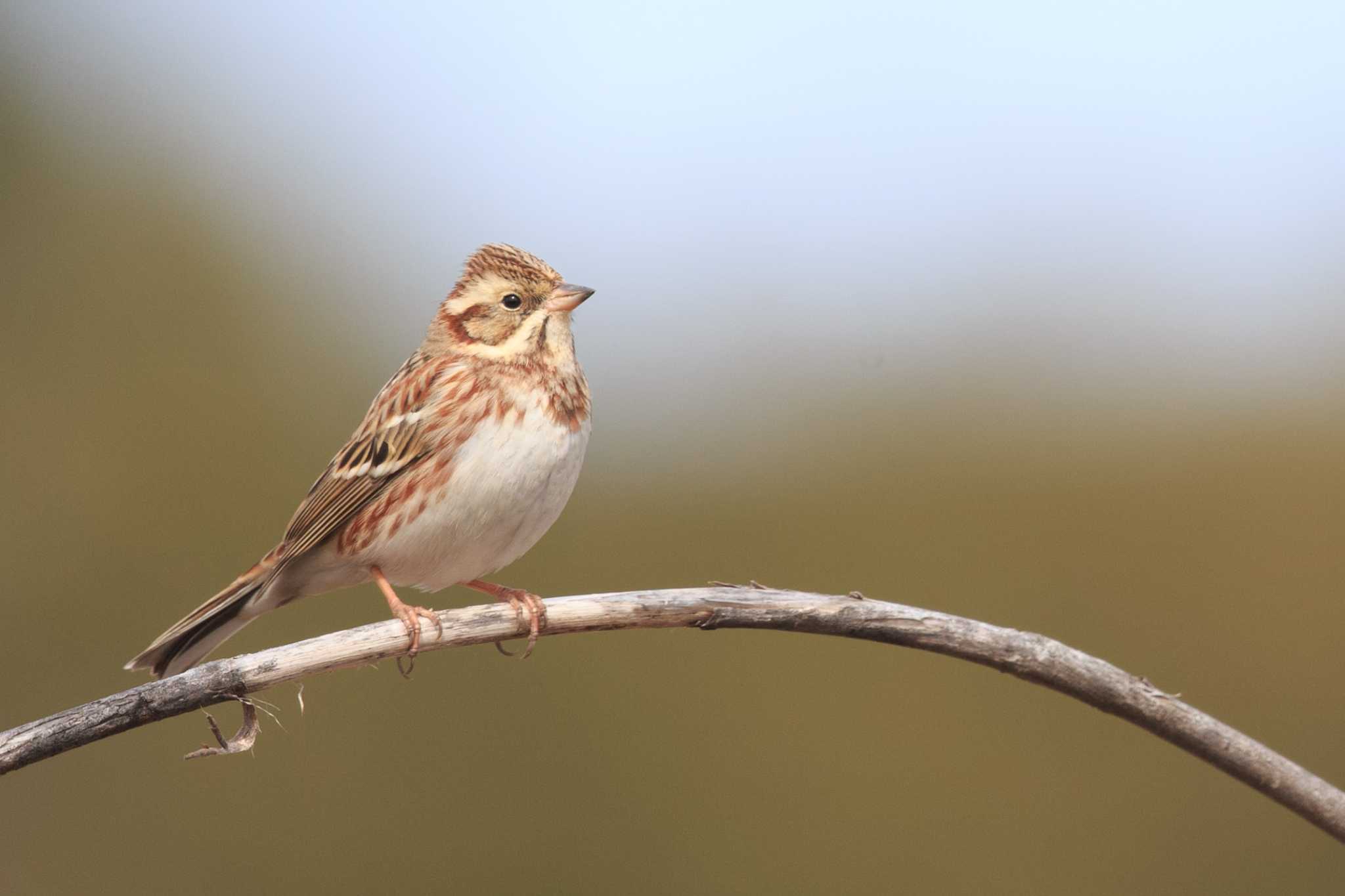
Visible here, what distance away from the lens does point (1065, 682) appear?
3.34m

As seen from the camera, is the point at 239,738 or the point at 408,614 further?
the point at 408,614

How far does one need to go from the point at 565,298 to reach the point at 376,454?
0.98m

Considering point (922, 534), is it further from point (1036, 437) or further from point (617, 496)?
point (617, 496)

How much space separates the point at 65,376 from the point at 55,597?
1603mm

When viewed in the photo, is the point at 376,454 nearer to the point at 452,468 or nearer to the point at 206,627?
the point at 452,468

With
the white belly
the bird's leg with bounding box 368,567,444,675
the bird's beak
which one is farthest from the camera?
the bird's beak

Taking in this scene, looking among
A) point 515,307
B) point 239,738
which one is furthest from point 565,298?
point 239,738

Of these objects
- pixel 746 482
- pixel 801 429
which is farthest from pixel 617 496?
pixel 801 429

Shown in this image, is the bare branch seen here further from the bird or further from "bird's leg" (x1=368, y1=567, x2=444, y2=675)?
the bird

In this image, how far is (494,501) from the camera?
15.1ft

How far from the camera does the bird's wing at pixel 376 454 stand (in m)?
5.05

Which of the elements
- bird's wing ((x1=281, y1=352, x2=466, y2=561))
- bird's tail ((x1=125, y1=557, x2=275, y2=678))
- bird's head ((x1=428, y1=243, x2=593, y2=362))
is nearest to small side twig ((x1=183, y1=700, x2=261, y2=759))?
bird's tail ((x1=125, y1=557, x2=275, y2=678))

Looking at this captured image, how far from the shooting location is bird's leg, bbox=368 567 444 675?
3.66m

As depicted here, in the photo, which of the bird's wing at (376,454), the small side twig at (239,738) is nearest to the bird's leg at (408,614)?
the bird's wing at (376,454)
